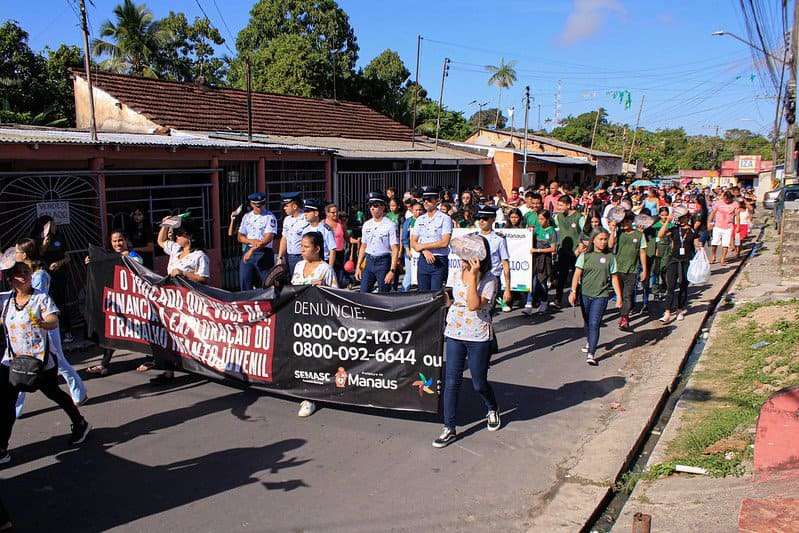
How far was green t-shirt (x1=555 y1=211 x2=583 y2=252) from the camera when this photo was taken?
10.6 metres

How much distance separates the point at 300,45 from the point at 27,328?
26.9m

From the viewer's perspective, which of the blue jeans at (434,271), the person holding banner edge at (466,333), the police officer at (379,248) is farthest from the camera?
the police officer at (379,248)

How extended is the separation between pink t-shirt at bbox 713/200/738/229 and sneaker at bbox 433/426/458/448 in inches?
519

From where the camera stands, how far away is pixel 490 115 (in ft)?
258

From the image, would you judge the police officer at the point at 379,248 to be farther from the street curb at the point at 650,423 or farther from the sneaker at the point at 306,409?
the street curb at the point at 650,423

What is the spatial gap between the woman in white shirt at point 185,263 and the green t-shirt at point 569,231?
5913mm

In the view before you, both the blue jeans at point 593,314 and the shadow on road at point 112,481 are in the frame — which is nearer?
the shadow on road at point 112,481

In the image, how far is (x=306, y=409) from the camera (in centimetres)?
604

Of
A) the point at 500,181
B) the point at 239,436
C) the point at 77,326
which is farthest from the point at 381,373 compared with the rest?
the point at 500,181

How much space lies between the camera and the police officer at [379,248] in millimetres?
8383

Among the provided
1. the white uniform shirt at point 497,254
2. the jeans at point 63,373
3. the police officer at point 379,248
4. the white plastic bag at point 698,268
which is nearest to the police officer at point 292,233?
the police officer at point 379,248

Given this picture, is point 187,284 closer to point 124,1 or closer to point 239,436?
point 239,436

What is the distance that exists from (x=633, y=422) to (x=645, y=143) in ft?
210

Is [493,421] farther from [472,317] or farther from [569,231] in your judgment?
[569,231]
